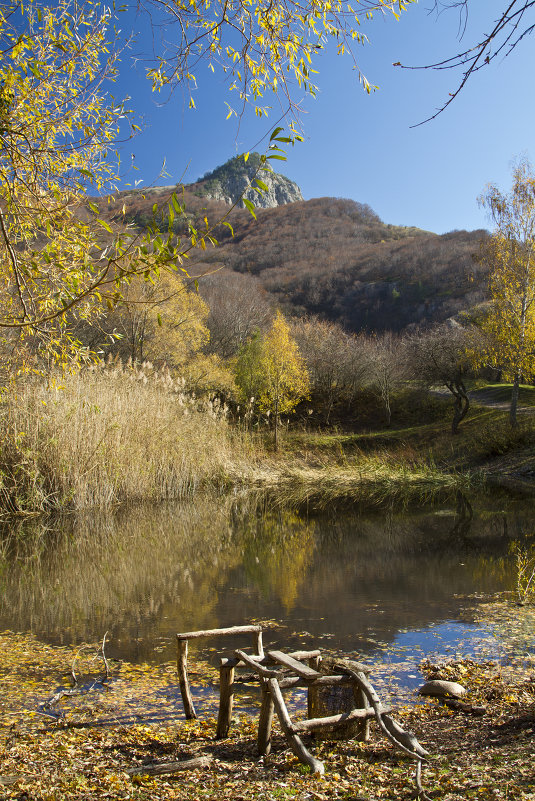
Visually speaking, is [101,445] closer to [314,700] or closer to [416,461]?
[314,700]

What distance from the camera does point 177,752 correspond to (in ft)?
10.4

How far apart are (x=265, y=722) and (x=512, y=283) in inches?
815

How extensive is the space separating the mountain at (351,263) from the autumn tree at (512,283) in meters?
19.2

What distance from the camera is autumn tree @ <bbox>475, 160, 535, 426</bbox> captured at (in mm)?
20062

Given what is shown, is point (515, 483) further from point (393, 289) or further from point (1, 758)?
point (393, 289)

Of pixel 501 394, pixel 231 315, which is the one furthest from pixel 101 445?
pixel 231 315

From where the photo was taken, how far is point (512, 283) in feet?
68.5

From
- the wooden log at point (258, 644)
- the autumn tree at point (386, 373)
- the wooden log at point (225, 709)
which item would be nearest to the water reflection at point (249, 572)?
the wooden log at point (258, 644)

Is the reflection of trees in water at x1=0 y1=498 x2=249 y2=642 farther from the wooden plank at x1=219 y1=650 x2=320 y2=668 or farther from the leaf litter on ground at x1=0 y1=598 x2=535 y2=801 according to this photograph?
the wooden plank at x1=219 y1=650 x2=320 y2=668

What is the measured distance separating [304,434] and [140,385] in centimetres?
1265

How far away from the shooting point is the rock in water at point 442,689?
12.7 ft

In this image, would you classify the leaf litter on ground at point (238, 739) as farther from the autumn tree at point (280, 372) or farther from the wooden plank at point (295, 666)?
the autumn tree at point (280, 372)

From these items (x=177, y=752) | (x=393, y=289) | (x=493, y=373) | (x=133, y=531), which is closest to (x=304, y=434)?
(x=493, y=373)

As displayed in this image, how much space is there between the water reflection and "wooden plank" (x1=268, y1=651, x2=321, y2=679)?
2041 millimetres
